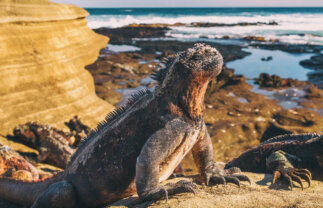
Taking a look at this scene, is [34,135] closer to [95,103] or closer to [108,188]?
[95,103]

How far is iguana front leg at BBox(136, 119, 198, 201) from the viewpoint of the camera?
235 cm

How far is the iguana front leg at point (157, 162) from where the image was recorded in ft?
7.70

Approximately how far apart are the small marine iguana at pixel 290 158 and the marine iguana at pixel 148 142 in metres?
0.67

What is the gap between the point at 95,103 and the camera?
339 inches

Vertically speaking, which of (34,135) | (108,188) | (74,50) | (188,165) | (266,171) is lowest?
(188,165)

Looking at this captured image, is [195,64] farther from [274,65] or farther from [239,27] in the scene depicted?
[239,27]

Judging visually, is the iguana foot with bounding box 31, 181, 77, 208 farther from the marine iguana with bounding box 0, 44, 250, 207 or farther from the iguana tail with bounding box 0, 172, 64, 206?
the iguana tail with bounding box 0, 172, 64, 206

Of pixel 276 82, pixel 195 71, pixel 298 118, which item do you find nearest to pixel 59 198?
pixel 195 71

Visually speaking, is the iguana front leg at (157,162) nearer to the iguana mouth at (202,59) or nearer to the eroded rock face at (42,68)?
the iguana mouth at (202,59)

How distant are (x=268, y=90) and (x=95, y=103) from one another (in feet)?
A: 26.7

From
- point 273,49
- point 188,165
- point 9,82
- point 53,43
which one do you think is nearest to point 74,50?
point 53,43

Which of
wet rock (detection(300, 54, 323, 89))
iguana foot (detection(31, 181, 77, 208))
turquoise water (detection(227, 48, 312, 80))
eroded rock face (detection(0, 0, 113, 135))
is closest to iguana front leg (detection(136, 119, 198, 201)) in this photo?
iguana foot (detection(31, 181, 77, 208))

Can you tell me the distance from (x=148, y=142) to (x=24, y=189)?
1876mm

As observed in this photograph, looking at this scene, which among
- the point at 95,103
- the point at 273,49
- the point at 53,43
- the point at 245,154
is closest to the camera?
the point at 245,154
